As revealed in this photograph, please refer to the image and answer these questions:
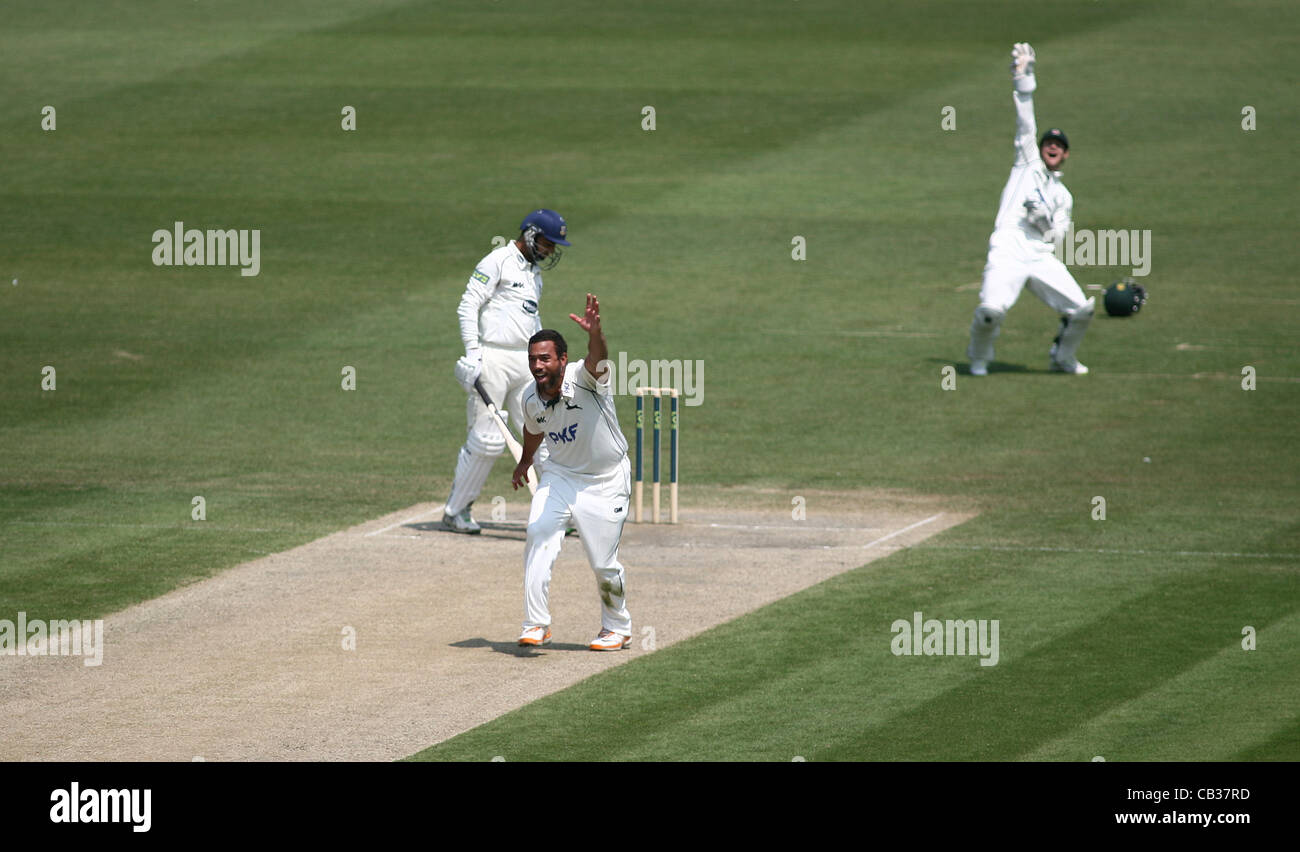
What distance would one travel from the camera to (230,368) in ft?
A: 67.6

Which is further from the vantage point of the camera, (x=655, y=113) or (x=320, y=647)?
(x=655, y=113)

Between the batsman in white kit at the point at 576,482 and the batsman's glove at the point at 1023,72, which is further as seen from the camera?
the batsman's glove at the point at 1023,72

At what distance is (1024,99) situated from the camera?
20.0m

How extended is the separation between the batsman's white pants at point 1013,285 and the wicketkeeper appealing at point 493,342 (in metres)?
7.03

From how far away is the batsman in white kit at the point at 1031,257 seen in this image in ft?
66.4

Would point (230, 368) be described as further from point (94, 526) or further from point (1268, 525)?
point (1268, 525)

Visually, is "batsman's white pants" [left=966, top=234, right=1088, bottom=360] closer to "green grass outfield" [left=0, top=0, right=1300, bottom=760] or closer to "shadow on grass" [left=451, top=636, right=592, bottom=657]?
"green grass outfield" [left=0, top=0, right=1300, bottom=760]

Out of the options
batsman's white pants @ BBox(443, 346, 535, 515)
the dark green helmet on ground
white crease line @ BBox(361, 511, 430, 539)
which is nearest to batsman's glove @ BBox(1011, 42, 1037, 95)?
the dark green helmet on ground

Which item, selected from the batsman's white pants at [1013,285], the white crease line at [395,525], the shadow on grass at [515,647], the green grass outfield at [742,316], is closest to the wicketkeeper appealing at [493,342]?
the white crease line at [395,525]

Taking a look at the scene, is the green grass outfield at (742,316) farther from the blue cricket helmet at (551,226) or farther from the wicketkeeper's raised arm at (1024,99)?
the blue cricket helmet at (551,226)

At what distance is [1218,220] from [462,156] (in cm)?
1114

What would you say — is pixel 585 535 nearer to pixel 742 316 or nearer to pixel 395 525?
pixel 395 525

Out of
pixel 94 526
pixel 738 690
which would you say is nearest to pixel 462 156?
pixel 94 526

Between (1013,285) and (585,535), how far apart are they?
10.3 meters
